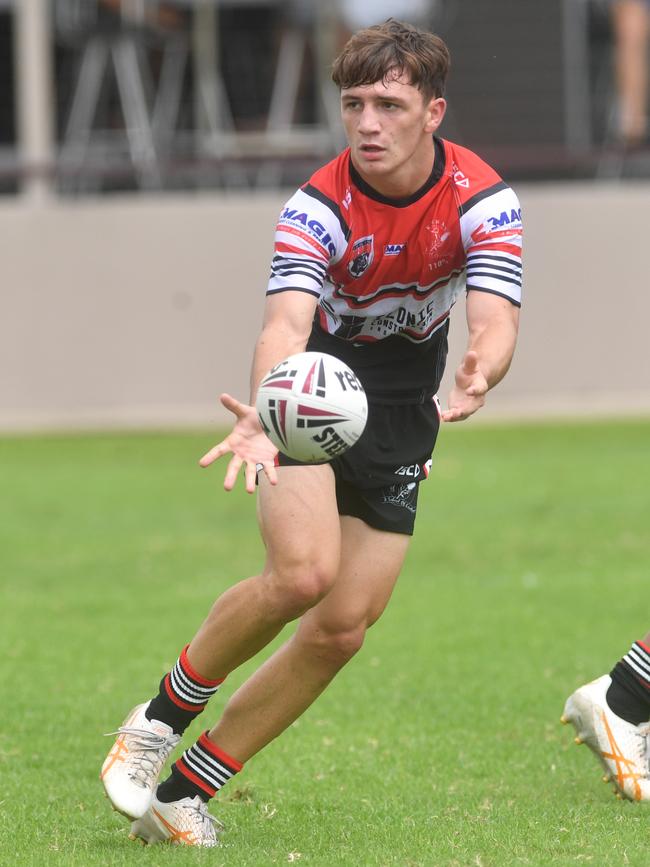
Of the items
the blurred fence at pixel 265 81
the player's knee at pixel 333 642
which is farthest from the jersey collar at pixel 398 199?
the blurred fence at pixel 265 81

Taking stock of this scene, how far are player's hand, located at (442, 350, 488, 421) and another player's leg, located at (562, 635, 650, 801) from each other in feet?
4.69

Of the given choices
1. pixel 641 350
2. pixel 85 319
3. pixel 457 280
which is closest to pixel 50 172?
pixel 85 319

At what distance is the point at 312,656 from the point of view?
5109 millimetres

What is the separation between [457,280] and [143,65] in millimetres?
19422

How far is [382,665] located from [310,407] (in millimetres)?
3660

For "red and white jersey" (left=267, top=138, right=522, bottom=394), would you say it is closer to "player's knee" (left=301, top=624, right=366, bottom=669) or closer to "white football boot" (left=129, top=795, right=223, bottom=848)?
"player's knee" (left=301, top=624, right=366, bottom=669)

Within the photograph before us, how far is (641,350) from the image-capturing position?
2019 cm

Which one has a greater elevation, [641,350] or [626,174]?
[626,174]

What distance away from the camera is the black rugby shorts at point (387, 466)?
5203 mm

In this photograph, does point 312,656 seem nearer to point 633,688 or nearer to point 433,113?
point 633,688

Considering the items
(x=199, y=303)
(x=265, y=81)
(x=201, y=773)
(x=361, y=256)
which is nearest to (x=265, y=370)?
(x=361, y=256)

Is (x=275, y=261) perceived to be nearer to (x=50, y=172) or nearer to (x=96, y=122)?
(x=50, y=172)

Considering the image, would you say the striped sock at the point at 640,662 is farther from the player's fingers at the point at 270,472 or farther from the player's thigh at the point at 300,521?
the player's fingers at the point at 270,472

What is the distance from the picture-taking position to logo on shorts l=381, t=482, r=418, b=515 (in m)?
5.27
